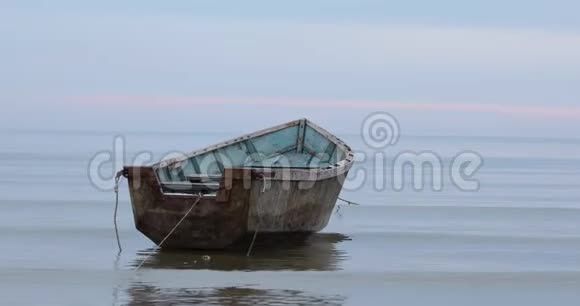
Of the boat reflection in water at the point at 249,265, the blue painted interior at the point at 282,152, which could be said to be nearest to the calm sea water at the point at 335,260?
the boat reflection in water at the point at 249,265

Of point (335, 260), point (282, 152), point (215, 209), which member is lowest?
point (335, 260)

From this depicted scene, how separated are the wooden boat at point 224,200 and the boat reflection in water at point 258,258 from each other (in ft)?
0.54

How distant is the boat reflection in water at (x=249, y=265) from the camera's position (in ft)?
46.9

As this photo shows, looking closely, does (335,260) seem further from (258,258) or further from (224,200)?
(224,200)

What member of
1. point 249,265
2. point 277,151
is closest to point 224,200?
point 249,265

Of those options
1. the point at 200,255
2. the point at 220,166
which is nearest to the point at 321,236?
the point at 220,166

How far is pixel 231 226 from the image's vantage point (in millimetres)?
17203

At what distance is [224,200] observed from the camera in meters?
16.9

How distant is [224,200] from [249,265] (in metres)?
0.96

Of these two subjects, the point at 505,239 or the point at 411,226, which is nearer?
the point at 505,239

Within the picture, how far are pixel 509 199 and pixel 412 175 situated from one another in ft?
34.9

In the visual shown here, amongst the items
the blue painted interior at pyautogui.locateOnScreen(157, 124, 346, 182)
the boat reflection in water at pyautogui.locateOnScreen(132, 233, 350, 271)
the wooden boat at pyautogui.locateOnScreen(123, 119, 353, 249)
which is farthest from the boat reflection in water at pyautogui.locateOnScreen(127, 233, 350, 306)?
the blue painted interior at pyautogui.locateOnScreen(157, 124, 346, 182)

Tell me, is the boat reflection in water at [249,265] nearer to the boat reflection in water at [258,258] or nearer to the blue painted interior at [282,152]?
the boat reflection in water at [258,258]

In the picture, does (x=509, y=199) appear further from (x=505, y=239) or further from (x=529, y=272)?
(x=529, y=272)
